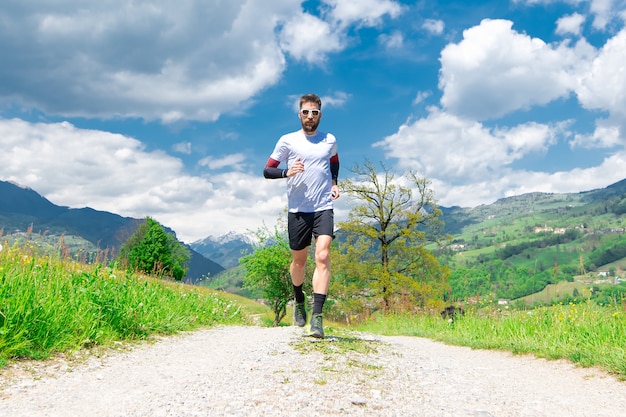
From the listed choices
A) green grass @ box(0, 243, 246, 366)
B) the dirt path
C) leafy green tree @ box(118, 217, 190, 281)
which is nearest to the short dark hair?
the dirt path

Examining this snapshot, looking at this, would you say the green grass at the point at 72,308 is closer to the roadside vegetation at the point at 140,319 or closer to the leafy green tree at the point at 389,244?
the roadside vegetation at the point at 140,319

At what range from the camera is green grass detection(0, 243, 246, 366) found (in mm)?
5355

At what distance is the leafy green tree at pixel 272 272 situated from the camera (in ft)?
90.5

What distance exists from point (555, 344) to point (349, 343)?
10.8ft

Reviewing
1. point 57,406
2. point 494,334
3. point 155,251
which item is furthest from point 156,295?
point 155,251

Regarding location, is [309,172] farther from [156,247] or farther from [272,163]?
[156,247]

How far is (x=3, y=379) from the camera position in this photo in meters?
4.41

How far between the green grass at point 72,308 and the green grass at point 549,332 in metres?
5.41

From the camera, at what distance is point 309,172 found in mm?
6789

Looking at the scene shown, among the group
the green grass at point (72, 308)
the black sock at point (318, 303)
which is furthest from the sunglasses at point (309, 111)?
the green grass at point (72, 308)

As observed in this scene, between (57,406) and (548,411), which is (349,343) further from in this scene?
(57,406)

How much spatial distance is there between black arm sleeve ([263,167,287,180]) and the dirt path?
238 cm

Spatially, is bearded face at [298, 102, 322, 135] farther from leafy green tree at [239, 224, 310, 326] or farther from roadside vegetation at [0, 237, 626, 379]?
leafy green tree at [239, 224, 310, 326]

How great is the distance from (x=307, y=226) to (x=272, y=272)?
21299 mm
